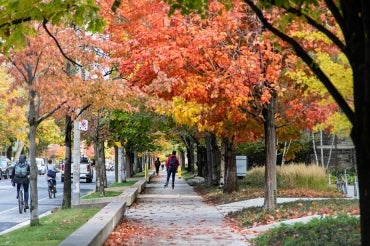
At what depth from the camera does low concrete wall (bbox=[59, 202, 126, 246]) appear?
8016 millimetres

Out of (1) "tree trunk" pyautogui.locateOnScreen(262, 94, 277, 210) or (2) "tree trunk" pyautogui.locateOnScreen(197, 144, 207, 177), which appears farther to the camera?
(2) "tree trunk" pyautogui.locateOnScreen(197, 144, 207, 177)

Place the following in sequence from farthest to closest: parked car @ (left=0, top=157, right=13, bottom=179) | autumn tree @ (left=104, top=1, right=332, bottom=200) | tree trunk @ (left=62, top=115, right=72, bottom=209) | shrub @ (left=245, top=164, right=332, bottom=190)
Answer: parked car @ (left=0, top=157, right=13, bottom=179) < shrub @ (left=245, top=164, right=332, bottom=190) < tree trunk @ (left=62, top=115, right=72, bottom=209) < autumn tree @ (left=104, top=1, right=332, bottom=200)

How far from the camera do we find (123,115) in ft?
78.8

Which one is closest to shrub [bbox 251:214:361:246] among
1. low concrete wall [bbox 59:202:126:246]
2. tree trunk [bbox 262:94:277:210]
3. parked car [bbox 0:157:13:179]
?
low concrete wall [bbox 59:202:126:246]

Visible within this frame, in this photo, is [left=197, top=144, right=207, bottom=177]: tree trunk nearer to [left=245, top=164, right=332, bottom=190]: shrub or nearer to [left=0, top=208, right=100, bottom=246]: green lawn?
[left=245, top=164, right=332, bottom=190]: shrub

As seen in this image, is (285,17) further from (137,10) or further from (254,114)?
(137,10)

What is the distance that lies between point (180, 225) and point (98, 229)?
4.03 metres

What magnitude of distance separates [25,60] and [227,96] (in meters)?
4.31

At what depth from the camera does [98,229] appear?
9219 mm

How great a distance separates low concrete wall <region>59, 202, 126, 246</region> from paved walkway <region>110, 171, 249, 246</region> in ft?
1.73

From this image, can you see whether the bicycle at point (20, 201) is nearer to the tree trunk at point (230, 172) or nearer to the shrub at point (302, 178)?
the tree trunk at point (230, 172)

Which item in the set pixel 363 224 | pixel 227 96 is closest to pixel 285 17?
pixel 363 224

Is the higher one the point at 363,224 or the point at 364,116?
the point at 364,116

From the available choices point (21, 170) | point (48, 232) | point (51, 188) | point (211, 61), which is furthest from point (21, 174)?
point (211, 61)
